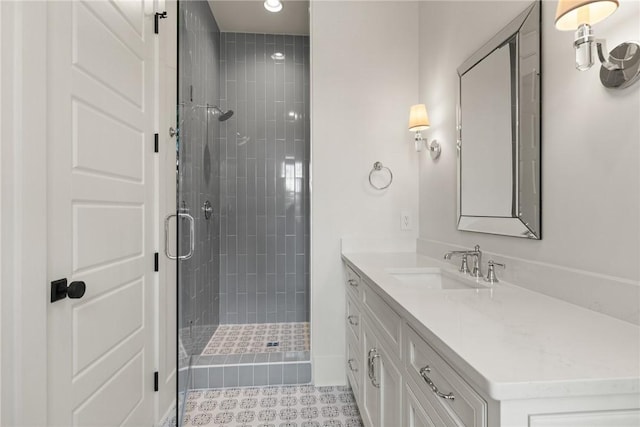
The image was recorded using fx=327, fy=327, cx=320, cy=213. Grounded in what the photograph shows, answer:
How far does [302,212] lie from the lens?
130 inches

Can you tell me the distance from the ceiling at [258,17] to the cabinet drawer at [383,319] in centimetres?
248

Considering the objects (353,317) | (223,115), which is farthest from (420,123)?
(223,115)

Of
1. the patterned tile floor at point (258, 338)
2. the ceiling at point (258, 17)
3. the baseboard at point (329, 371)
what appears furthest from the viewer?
the ceiling at point (258, 17)

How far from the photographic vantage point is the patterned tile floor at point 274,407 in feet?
6.01

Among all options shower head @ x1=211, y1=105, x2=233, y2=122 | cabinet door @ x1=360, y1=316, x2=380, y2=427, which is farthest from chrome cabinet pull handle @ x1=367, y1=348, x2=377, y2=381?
shower head @ x1=211, y1=105, x2=233, y2=122

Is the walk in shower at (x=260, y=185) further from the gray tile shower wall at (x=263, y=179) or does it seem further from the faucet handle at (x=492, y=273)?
the faucet handle at (x=492, y=273)

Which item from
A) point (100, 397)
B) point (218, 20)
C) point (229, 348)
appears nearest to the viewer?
point (100, 397)

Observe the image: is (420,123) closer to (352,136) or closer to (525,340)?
(352,136)

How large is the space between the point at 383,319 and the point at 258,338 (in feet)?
6.14

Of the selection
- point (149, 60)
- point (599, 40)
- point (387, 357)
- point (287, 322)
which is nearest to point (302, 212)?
point (287, 322)

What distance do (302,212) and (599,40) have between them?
102 inches

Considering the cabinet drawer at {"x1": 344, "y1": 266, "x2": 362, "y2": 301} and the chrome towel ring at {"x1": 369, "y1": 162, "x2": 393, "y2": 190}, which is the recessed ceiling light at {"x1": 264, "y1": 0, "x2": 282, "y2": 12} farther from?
the cabinet drawer at {"x1": 344, "y1": 266, "x2": 362, "y2": 301}

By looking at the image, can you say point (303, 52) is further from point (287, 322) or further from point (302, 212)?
point (287, 322)

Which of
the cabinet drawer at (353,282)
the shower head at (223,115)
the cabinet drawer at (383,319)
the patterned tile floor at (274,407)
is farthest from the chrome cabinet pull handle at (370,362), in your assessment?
the shower head at (223,115)
